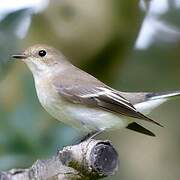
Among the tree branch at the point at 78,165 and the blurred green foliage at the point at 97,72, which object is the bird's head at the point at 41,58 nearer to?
the blurred green foliage at the point at 97,72

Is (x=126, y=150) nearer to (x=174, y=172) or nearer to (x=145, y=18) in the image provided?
(x=174, y=172)

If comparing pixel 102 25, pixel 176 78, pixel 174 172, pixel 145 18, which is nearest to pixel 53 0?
pixel 102 25

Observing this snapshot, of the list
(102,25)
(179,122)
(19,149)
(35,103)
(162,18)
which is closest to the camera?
(19,149)

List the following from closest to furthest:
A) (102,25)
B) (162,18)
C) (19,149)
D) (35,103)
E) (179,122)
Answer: (19,149), (35,103), (102,25), (162,18), (179,122)

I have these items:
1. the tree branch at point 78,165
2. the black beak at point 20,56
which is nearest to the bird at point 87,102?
the black beak at point 20,56

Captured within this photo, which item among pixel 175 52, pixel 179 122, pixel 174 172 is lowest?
pixel 174 172

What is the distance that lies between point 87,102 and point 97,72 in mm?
1500

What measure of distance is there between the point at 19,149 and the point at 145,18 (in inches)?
96.7

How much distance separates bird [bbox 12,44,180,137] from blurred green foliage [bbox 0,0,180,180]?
8 cm

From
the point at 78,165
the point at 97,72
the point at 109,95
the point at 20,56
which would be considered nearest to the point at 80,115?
the point at 109,95

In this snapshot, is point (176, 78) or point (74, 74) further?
point (176, 78)

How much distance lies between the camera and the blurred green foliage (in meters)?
4.36

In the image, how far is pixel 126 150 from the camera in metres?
6.41

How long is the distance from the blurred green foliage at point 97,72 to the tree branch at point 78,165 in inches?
18.7
